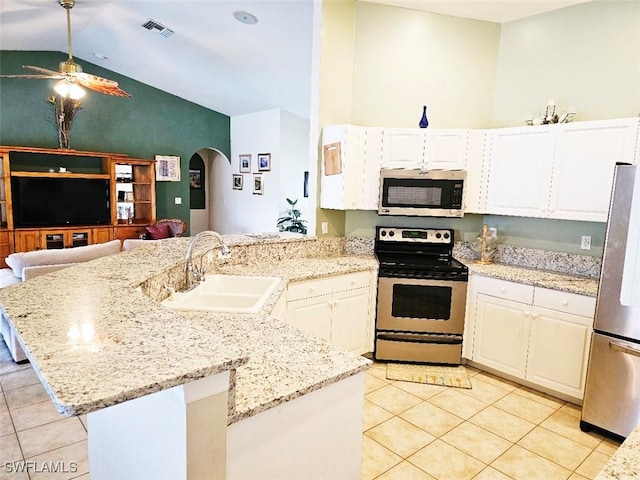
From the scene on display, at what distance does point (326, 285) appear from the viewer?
3.19m

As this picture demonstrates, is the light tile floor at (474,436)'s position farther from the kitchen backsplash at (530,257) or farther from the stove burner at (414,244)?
the stove burner at (414,244)

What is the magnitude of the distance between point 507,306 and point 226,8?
12.8ft

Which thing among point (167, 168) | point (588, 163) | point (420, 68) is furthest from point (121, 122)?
point (588, 163)

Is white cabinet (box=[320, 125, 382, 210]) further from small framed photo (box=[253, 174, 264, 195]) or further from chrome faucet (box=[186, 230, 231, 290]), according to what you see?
small framed photo (box=[253, 174, 264, 195])


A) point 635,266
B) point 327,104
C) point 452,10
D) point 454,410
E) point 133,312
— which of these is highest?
point 452,10

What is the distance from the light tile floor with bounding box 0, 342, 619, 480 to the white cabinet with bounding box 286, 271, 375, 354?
40cm

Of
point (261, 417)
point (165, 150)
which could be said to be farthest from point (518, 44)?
point (165, 150)

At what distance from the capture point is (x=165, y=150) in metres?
8.10

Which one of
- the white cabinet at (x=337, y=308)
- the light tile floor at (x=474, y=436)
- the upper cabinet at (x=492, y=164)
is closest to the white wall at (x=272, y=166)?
the upper cabinet at (x=492, y=164)

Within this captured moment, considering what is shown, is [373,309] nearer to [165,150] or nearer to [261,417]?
[261,417]

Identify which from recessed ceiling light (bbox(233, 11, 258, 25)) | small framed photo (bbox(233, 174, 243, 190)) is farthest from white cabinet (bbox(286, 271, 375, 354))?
small framed photo (bbox(233, 174, 243, 190))

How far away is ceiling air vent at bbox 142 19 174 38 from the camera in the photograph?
5.13 metres

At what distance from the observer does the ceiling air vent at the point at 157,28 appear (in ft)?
16.8

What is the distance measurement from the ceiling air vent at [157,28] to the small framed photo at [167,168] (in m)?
3.01
